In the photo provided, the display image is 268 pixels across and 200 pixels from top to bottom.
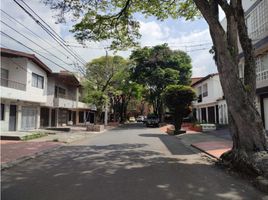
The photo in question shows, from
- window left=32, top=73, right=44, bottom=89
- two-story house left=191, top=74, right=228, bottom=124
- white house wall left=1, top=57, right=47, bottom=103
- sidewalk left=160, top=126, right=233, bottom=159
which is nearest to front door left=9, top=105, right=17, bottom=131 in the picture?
white house wall left=1, top=57, right=47, bottom=103

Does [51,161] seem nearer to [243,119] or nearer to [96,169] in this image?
[96,169]

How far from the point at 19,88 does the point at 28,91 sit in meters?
1.03

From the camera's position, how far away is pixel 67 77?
122 feet

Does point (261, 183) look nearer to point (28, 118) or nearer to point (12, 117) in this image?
point (12, 117)

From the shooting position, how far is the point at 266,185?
22.5 ft

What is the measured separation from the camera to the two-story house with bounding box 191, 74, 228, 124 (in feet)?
109

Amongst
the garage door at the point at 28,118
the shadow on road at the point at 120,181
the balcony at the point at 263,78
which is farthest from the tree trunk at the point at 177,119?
the shadow on road at the point at 120,181

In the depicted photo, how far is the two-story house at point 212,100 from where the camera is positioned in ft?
109

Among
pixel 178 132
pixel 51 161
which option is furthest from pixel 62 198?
pixel 178 132

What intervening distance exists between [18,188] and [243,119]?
6.92 m

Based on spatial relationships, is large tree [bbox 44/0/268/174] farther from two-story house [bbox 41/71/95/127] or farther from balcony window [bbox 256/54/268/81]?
two-story house [bbox 41/71/95/127]

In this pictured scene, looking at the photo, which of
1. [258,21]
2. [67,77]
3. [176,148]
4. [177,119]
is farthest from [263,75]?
[67,77]

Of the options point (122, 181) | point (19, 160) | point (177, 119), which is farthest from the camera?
point (177, 119)

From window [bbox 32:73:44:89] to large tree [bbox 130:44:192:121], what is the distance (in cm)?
1916
